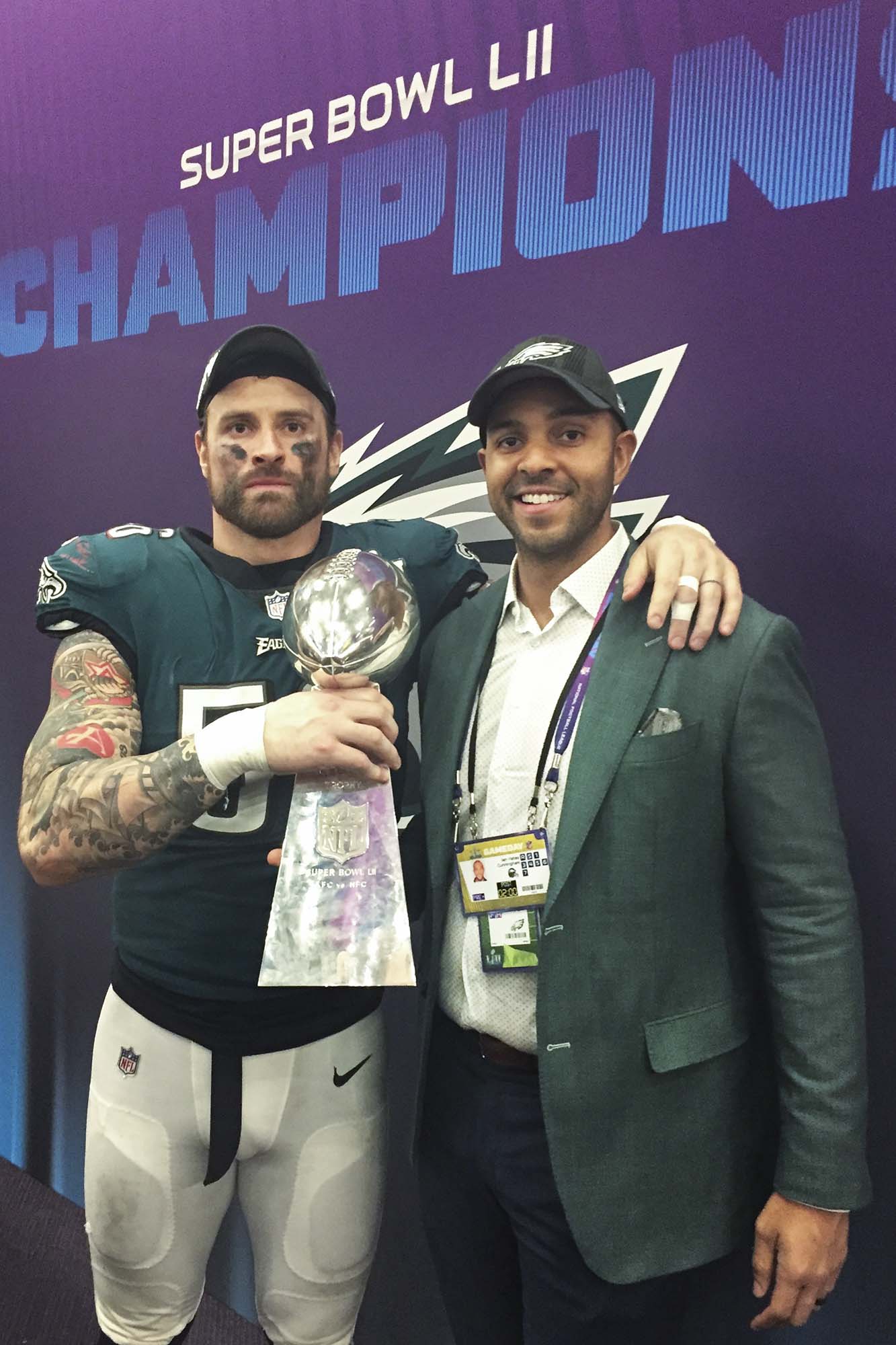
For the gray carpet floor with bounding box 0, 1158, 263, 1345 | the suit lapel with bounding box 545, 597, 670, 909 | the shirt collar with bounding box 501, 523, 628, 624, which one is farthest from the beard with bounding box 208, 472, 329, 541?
the gray carpet floor with bounding box 0, 1158, 263, 1345

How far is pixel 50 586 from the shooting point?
4.36ft

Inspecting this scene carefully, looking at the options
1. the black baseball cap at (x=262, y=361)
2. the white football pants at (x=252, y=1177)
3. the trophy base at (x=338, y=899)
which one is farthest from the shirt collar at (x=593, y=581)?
the white football pants at (x=252, y=1177)

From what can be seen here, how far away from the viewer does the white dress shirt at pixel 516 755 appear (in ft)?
3.87

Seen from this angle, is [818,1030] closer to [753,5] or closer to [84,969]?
[753,5]

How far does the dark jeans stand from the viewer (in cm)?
116

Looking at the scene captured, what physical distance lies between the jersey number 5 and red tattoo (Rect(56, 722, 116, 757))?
12 centimetres

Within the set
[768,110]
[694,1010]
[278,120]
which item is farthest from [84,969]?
[768,110]

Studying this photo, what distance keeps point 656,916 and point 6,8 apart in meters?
2.68

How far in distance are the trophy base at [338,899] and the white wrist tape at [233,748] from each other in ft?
0.23

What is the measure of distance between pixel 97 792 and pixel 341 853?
0.96 ft

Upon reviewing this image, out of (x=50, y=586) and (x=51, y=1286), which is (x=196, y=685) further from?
(x=51, y=1286)

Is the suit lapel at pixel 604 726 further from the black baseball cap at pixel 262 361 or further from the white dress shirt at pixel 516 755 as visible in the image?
the black baseball cap at pixel 262 361

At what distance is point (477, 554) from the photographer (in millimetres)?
1788

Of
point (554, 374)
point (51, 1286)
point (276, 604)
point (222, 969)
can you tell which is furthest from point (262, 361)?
point (51, 1286)
